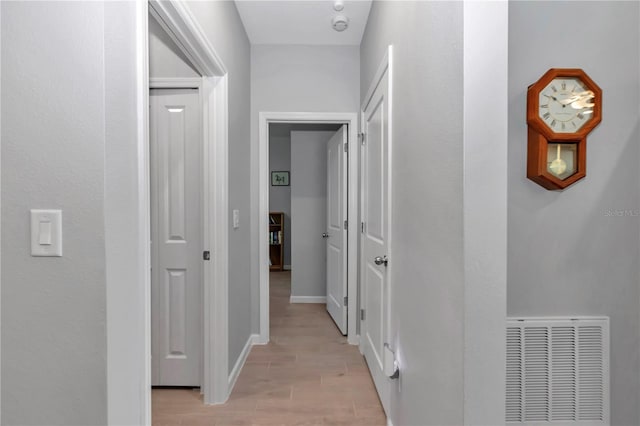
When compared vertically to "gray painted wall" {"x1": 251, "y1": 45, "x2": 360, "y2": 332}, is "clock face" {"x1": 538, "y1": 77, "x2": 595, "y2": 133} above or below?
below

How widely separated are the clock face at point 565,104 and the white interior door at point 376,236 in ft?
2.55

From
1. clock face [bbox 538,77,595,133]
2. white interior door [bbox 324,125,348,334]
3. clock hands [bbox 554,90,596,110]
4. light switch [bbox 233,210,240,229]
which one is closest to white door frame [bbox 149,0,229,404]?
light switch [bbox 233,210,240,229]

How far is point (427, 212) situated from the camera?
1424 millimetres

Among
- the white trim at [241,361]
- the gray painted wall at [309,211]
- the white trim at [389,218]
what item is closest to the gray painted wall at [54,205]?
the white trim at [389,218]

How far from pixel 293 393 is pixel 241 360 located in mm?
582

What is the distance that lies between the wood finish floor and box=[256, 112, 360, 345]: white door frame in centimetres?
26

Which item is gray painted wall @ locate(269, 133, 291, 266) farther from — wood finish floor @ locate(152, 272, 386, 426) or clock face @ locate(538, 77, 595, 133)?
clock face @ locate(538, 77, 595, 133)

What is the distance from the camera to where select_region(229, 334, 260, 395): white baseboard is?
2.53 metres

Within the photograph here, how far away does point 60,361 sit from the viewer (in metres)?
1.04

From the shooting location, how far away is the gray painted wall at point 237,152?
2.34 metres

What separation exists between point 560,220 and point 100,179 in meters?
1.74

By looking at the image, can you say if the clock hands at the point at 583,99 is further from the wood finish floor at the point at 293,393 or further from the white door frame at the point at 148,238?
the wood finish floor at the point at 293,393

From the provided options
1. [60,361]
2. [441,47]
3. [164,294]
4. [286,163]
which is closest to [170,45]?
[164,294]

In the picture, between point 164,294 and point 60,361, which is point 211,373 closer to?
point 164,294
